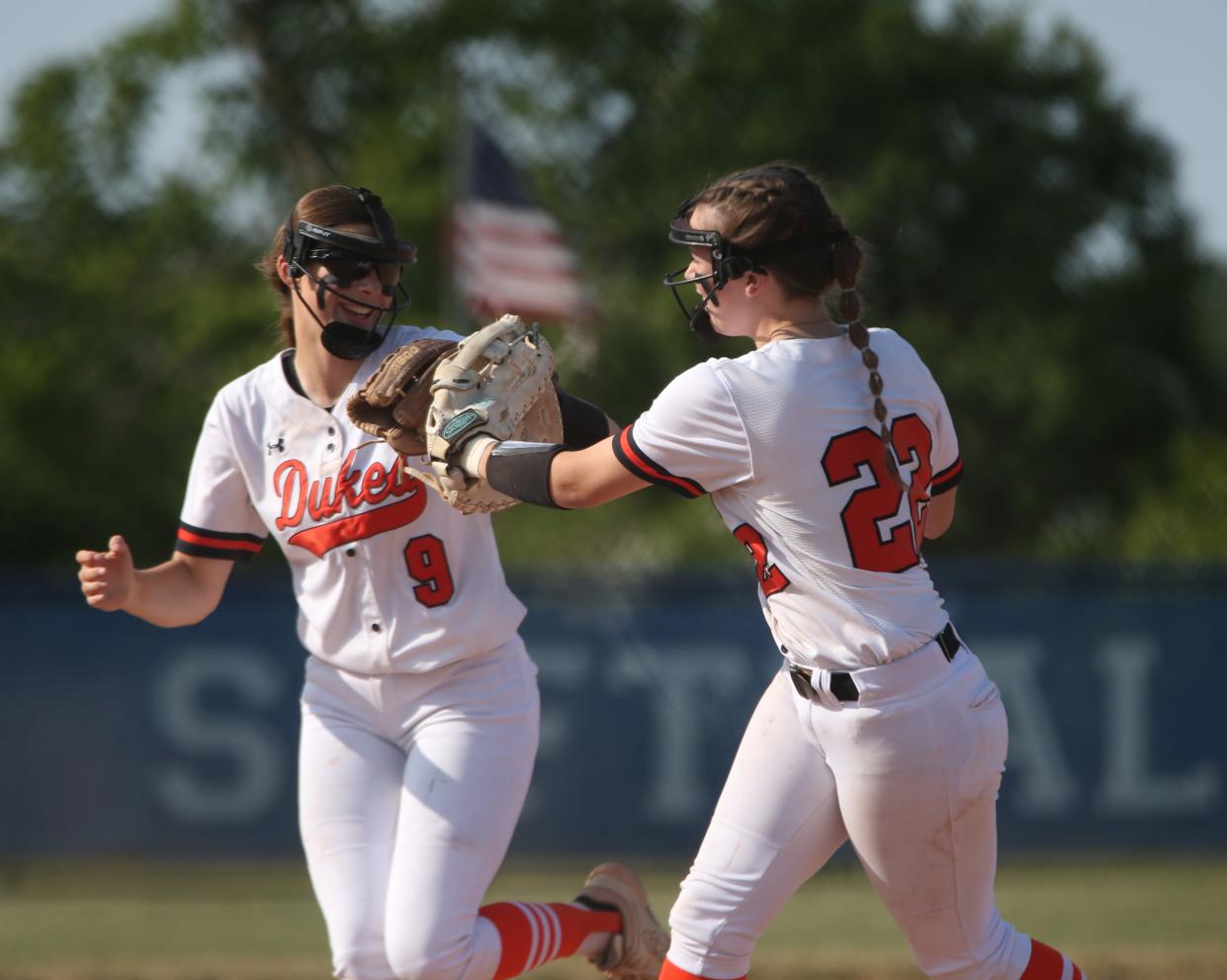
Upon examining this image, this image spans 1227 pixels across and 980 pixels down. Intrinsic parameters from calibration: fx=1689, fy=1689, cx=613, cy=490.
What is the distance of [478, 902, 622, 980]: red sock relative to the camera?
3.83m

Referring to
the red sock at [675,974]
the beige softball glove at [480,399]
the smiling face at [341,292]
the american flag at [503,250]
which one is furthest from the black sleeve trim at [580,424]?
the american flag at [503,250]

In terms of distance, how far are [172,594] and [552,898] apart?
454cm

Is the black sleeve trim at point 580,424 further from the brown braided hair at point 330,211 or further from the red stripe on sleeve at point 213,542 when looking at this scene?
the red stripe on sleeve at point 213,542

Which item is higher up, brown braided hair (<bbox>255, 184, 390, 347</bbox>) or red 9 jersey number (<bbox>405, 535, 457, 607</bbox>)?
brown braided hair (<bbox>255, 184, 390, 347</bbox>)

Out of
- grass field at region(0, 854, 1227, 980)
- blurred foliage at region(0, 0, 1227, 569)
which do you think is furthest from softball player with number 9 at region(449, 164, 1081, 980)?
blurred foliage at region(0, 0, 1227, 569)

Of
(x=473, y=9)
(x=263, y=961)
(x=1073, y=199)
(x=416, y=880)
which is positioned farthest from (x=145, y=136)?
(x=416, y=880)

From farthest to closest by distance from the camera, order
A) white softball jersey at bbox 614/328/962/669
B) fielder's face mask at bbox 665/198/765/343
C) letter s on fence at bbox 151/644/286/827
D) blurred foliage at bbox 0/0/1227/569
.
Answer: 1. blurred foliage at bbox 0/0/1227/569
2. letter s on fence at bbox 151/644/286/827
3. fielder's face mask at bbox 665/198/765/343
4. white softball jersey at bbox 614/328/962/669

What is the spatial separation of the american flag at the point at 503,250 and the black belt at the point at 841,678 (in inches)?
293

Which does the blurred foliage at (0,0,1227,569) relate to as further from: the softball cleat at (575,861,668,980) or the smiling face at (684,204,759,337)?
the smiling face at (684,204,759,337)

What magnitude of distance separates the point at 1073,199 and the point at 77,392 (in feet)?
34.5

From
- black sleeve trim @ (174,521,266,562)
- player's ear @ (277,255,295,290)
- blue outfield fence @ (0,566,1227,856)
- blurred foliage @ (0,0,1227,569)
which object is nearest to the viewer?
player's ear @ (277,255,295,290)

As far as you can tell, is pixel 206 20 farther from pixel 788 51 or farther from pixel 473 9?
pixel 788 51

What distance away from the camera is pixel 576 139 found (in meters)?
17.5

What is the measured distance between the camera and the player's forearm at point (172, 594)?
400cm
